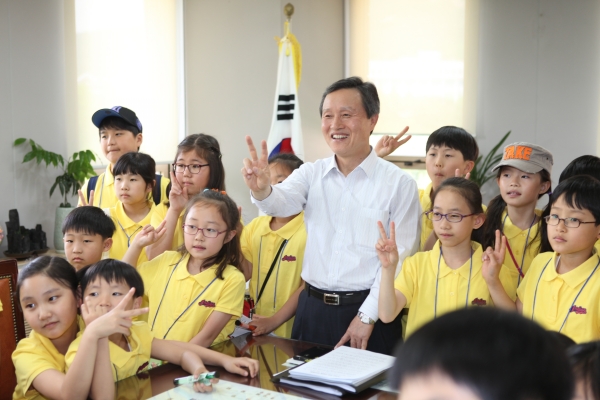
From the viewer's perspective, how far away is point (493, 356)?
426mm

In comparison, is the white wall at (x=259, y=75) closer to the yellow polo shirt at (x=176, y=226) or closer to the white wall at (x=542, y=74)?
the white wall at (x=542, y=74)

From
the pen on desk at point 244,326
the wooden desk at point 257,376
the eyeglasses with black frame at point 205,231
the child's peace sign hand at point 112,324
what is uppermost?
the eyeglasses with black frame at point 205,231

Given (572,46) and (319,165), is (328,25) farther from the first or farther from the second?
(319,165)

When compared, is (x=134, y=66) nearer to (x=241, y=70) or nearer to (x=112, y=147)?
(x=241, y=70)

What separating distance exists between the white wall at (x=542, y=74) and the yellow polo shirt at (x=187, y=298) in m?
4.08

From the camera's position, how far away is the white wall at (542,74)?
211 inches

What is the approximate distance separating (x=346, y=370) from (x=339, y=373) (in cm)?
4

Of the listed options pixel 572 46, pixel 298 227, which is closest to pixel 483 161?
pixel 572 46

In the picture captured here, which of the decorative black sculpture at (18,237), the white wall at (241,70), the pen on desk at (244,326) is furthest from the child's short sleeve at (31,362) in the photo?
the white wall at (241,70)

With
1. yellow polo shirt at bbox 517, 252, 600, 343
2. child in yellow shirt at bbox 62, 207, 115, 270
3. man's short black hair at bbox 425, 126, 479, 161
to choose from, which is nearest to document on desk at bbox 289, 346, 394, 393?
yellow polo shirt at bbox 517, 252, 600, 343

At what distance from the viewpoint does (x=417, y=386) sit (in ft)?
1.50

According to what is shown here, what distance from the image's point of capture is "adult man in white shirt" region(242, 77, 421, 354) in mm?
2396

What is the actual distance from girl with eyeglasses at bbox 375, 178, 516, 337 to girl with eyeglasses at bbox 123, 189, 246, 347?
578mm

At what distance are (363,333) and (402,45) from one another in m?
4.54
